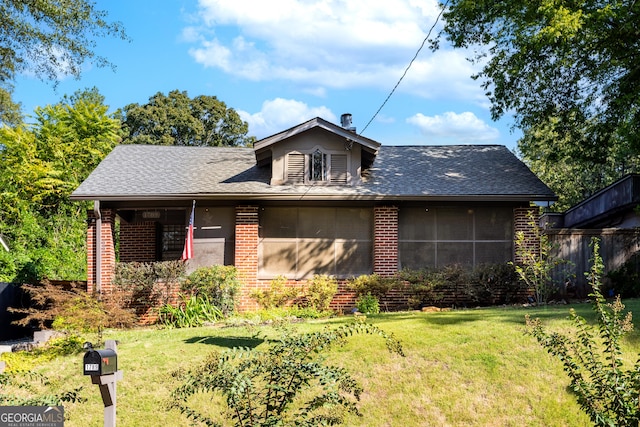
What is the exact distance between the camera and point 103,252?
660 inches

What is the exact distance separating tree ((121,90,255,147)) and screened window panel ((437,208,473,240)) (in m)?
28.0

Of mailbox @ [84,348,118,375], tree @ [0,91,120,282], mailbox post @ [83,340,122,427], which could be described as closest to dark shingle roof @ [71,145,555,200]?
tree @ [0,91,120,282]

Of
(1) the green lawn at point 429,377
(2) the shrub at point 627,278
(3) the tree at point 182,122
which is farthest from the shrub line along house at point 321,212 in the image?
(3) the tree at point 182,122

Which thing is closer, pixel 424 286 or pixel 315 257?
pixel 424 286

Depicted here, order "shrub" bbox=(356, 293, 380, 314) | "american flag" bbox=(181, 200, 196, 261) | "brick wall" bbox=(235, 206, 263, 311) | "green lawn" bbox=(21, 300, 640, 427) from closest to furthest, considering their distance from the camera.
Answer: "green lawn" bbox=(21, 300, 640, 427) < "american flag" bbox=(181, 200, 196, 261) < "shrub" bbox=(356, 293, 380, 314) < "brick wall" bbox=(235, 206, 263, 311)

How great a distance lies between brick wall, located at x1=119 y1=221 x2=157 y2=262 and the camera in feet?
62.9

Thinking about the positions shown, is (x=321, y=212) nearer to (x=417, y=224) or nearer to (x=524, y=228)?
(x=417, y=224)


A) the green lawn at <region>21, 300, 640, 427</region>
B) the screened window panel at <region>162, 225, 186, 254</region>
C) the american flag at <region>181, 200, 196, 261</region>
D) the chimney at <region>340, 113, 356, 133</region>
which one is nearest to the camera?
the green lawn at <region>21, 300, 640, 427</region>

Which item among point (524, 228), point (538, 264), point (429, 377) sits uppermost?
point (524, 228)

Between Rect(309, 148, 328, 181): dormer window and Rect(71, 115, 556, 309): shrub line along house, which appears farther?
Rect(309, 148, 328, 181): dormer window

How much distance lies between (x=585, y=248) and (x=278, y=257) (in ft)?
26.4

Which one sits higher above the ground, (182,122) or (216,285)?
(182,122)

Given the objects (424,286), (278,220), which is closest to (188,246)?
(278,220)

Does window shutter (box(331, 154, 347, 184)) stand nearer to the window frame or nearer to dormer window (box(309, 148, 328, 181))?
the window frame
